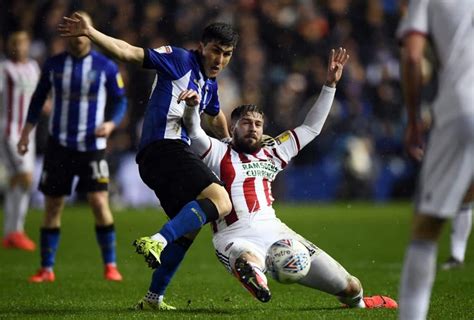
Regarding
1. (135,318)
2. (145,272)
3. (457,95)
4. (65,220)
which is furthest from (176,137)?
(65,220)

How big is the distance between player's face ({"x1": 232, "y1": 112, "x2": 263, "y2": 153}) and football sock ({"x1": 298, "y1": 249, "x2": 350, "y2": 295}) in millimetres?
977

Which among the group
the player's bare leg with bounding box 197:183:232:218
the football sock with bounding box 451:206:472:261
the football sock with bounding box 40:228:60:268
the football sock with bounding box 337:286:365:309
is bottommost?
the football sock with bounding box 40:228:60:268

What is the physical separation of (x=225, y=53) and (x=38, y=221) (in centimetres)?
1045

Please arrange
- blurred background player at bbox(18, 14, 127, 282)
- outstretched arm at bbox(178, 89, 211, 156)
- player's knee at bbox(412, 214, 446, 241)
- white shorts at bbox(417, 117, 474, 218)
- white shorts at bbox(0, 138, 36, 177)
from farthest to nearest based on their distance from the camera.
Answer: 1. white shorts at bbox(0, 138, 36, 177)
2. blurred background player at bbox(18, 14, 127, 282)
3. outstretched arm at bbox(178, 89, 211, 156)
4. player's knee at bbox(412, 214, 446, 241)
5. white shorts at bbox(417, 117, 474, 218)

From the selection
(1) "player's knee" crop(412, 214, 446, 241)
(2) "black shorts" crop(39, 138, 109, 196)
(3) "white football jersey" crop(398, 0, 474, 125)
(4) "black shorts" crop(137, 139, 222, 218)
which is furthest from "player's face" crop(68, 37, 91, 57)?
(1) "player's knee" crop(412, 214, 446, 241)

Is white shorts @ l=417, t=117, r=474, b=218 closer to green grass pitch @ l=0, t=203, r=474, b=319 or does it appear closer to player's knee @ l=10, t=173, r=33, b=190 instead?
green grass pitch @ l=0, t=203, r=474, b=319

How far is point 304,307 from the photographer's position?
25.4ft

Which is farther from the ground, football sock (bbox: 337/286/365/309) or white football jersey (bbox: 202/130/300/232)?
white football jersey (bbox: 202/130/300/232)

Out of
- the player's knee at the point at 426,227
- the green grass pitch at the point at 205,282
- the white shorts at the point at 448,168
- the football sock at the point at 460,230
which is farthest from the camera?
the football sock at the point at 460,230

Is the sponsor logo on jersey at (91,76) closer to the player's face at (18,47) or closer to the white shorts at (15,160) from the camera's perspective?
the player's face at (18,47)

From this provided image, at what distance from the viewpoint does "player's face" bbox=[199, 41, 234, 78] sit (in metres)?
7.49

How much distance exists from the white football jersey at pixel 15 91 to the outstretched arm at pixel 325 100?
20.4 ft

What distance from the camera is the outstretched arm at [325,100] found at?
7.89 m

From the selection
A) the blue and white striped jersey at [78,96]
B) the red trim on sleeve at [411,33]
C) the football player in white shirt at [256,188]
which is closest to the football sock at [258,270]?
the football player in white shirt at [256,188]
